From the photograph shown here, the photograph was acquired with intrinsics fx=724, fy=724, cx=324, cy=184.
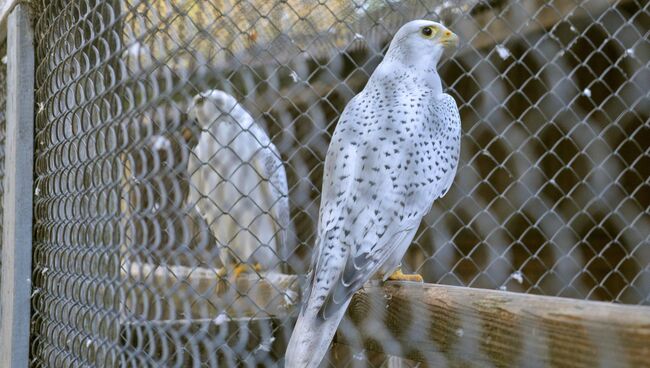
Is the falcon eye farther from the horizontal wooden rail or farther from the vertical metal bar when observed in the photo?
the vertical metal bar

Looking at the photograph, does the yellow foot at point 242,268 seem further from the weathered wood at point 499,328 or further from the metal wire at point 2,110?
the metal wire at point 2,110

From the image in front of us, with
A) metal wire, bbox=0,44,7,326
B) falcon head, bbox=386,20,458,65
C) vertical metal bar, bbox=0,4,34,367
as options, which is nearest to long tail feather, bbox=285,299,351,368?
falcon head, bbox=386,20,458,65

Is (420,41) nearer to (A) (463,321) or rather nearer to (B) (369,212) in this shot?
(B) (369,212)

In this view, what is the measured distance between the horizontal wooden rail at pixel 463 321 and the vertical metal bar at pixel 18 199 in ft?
1.20

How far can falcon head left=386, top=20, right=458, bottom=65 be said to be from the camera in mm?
1646

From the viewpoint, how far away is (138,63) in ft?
4.79

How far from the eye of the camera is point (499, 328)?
90cm

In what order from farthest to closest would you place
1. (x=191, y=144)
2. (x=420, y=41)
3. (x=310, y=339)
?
(x=191, y=144) → (x=420, y=41) → (x=310, y=339)

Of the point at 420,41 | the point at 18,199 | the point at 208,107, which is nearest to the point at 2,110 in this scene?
the point at 18,199

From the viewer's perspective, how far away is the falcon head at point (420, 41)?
5.40ft

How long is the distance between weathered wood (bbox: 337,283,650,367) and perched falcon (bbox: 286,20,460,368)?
3.8 inches

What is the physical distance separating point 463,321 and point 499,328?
4.1 inches

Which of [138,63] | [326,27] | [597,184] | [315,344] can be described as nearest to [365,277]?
[315,344]

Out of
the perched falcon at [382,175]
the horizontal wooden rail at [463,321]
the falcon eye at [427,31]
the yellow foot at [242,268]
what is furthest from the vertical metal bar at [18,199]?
the falcon eye at [427,31]
